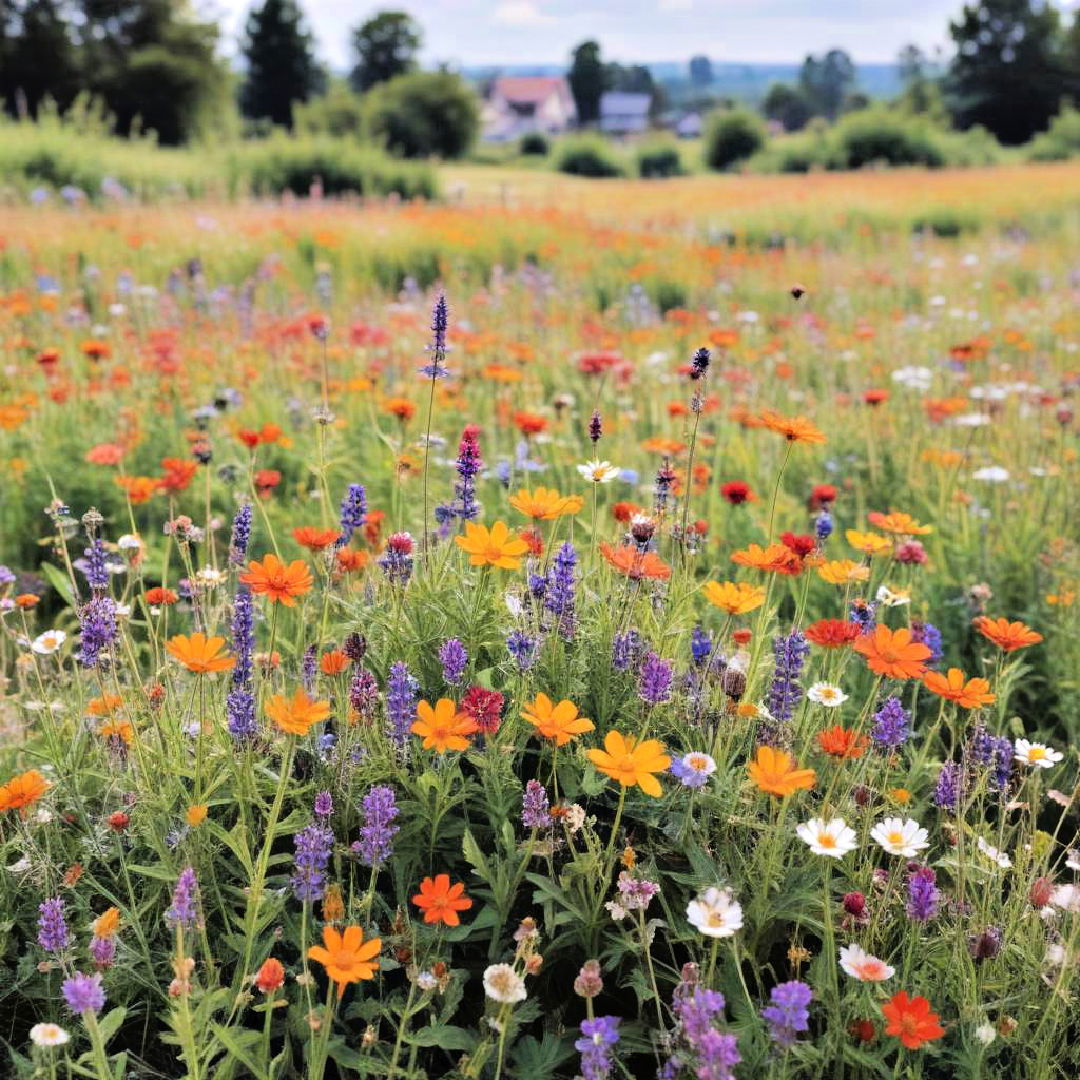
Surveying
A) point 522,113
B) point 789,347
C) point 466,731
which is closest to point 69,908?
point 466,731

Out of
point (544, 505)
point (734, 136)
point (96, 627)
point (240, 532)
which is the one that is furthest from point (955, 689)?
point (734, 136)

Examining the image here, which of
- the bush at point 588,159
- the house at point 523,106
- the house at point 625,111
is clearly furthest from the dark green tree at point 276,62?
the house at point 625,111

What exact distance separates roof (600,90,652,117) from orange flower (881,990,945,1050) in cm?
11529

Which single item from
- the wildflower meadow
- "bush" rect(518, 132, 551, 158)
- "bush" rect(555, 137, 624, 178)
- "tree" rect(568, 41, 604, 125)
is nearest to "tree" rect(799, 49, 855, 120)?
"tree" rect(568, 41, 604, 125)

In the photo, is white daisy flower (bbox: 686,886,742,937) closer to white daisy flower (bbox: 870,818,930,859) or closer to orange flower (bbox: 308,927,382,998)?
white daisy flower (bbox: 870,818,930,859)

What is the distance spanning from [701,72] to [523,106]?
99.5 metres

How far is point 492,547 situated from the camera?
175 centimetres

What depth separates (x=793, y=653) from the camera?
1.82 metres

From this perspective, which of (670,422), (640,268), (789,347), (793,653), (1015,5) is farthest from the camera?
(1015,5)

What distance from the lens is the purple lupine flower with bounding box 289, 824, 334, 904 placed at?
58.4 inches

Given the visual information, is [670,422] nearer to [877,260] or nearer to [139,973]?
[139,973]

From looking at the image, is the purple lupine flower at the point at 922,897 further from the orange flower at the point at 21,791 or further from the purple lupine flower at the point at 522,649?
the orange flower at the point at 21,791

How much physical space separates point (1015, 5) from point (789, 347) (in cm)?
5590

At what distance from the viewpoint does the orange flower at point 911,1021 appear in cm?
135
